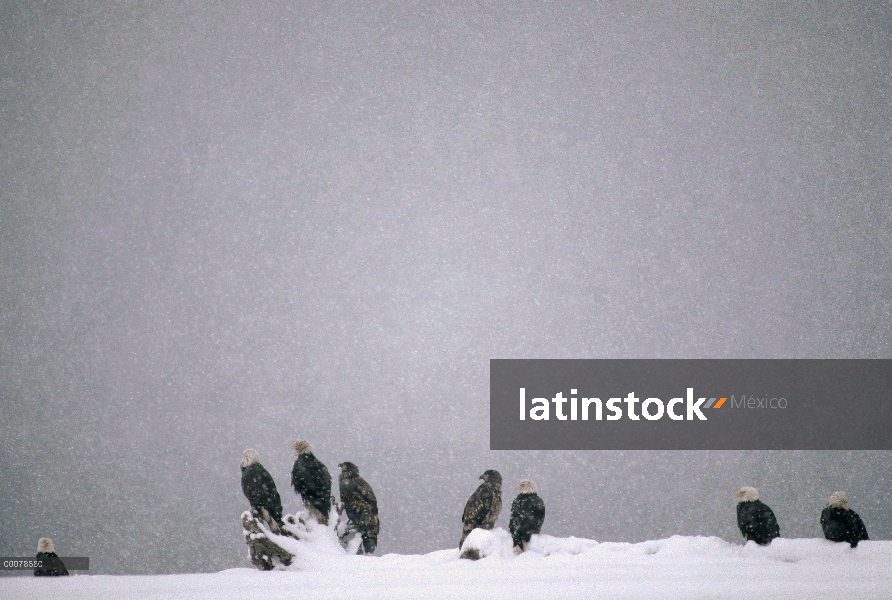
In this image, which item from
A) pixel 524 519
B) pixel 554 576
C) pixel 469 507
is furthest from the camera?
pixel 469 507

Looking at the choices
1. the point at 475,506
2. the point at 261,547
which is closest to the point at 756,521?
the point at 475,506

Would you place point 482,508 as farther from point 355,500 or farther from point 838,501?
point 838,501

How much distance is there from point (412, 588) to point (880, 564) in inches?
223

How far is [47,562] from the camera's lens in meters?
12.9

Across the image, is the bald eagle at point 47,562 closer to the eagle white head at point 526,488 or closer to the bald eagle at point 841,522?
the eagle white head at point 526,488

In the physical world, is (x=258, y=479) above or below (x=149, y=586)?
above

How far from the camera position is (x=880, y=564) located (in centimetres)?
970

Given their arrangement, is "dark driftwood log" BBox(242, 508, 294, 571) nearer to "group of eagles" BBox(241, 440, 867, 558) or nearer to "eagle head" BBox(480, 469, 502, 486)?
"group of eagles" BBox(241, 440, 867, 558)

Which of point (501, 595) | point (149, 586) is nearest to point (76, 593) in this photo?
point (149, 586)

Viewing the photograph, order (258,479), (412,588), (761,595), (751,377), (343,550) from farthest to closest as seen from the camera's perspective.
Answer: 1. (751,377)
2. (343,550)
3. (258,479)
4. (412,588)
5. (761,595)

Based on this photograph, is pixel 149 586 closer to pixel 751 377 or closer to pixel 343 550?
pixel 343 550

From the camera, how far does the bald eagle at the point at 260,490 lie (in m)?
11.3

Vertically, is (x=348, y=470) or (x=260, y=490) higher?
(x=348, y=470)

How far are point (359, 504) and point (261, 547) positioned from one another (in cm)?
186
